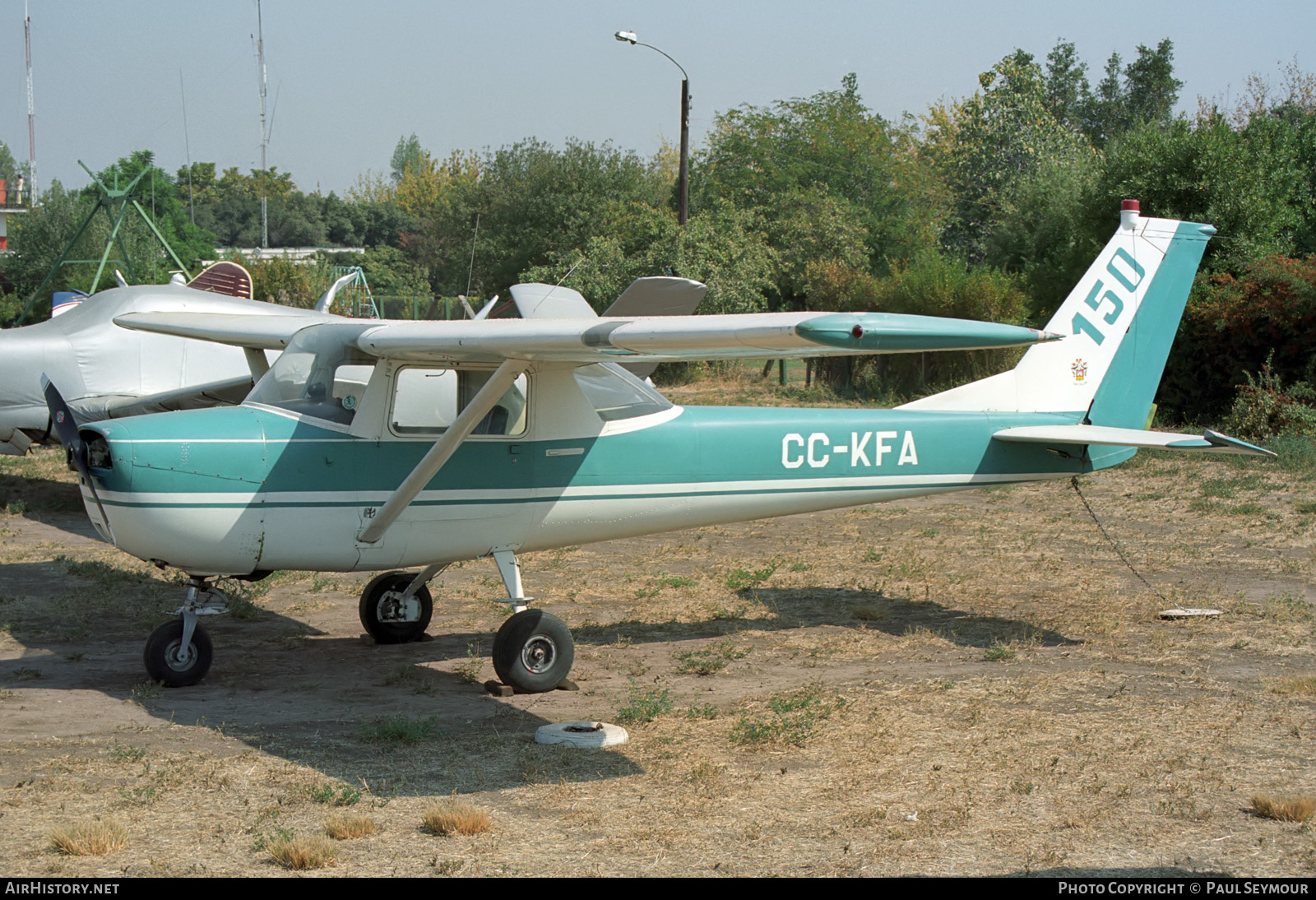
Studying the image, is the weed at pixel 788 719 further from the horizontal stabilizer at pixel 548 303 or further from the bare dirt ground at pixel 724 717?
the horizontal stabilizer at pixel 548 303

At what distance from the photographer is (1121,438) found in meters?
7.84

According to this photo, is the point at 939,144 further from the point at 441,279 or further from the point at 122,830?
the point at 122,830

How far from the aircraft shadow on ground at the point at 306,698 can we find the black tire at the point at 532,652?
0.72 ft

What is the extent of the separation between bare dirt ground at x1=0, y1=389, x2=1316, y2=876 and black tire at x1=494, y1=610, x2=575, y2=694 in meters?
0.13

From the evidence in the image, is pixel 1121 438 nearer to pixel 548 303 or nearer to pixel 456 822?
pixel 548 303

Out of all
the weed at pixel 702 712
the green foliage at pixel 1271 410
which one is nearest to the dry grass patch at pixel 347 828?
the weed at pixel 702 712

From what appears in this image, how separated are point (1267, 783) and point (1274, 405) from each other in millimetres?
14895

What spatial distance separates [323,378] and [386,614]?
208 centimetres

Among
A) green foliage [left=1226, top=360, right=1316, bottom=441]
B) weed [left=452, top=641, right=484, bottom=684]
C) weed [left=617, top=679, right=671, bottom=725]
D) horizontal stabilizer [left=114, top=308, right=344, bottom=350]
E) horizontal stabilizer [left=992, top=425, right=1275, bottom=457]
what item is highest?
horizontal stabilizer [left=114, top=308, right=344, bottom=350]

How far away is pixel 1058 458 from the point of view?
27.6ft

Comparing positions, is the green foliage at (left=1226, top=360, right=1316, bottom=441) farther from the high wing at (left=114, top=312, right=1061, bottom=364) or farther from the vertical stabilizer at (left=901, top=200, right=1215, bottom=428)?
the high wing at (left=114, top=312, right=1061, bottom=364)

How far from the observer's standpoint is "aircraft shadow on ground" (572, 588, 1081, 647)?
8156 millimetres

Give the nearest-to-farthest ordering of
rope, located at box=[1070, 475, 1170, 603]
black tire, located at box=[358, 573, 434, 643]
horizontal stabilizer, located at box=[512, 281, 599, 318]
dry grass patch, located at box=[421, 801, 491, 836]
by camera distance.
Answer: dry grass patch, located at box=[421, 801, 491, 836]
black tire, located at box=[358, 573, 434, 643]
horizontal stabilizer, located at box=[512, 281, 599, 318]
rope, located at box=[1070, 475, 1170, 603]

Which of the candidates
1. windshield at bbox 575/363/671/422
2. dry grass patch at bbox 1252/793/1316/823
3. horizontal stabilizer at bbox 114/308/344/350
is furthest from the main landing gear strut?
dry grass patch at bbox 1252/793/1316/823
